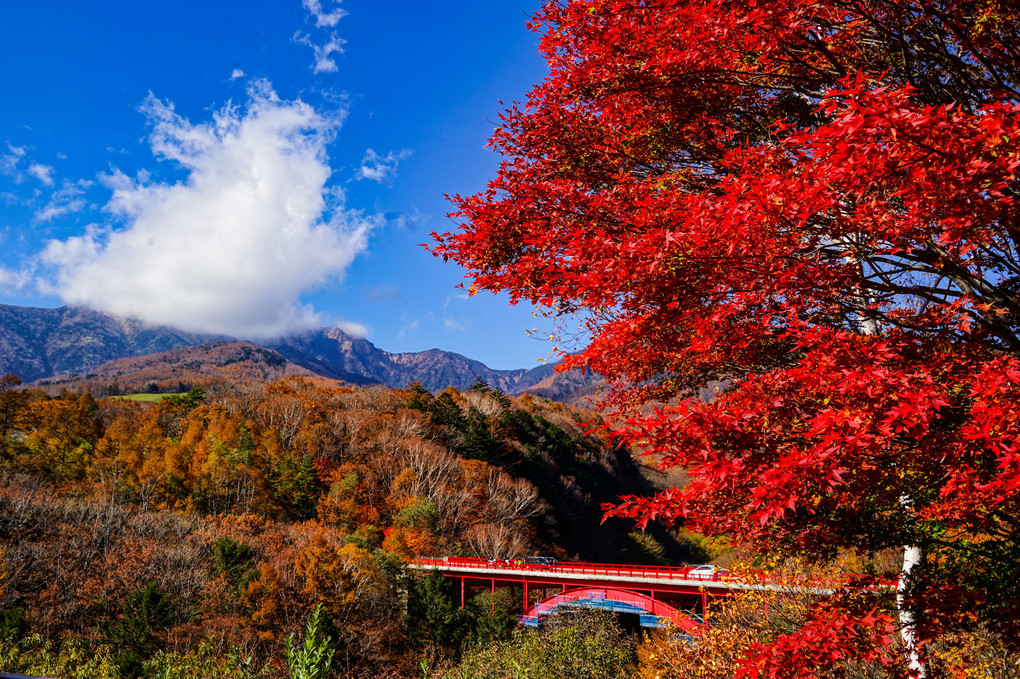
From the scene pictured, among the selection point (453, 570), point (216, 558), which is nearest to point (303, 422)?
point (216, 558)

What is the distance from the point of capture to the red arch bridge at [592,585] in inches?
1085

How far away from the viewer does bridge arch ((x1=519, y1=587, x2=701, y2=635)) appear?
28.0 metres

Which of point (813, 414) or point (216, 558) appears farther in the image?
point (216, 558)

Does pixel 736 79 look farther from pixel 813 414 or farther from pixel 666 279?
pixel 813 414

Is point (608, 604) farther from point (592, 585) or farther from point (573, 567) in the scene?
point (573, 567)

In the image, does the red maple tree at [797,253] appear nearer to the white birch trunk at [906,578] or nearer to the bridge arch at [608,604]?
the white birch trunk at [906,578]

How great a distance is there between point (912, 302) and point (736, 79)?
107 inches

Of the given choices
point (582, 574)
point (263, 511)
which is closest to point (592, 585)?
point (582, 574)

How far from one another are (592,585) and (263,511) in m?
30.1

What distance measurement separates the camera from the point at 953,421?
4309 mm

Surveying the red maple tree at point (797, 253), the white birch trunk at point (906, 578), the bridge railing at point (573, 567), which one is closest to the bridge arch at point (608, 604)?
the bridge railing at point (573, 567)

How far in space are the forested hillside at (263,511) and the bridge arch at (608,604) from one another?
772cm

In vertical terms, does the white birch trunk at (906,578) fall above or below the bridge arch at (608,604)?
above

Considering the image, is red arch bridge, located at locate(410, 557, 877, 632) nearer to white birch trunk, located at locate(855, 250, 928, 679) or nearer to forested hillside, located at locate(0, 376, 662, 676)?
forested hillside, located at locate(0, 376, 662, 676)
